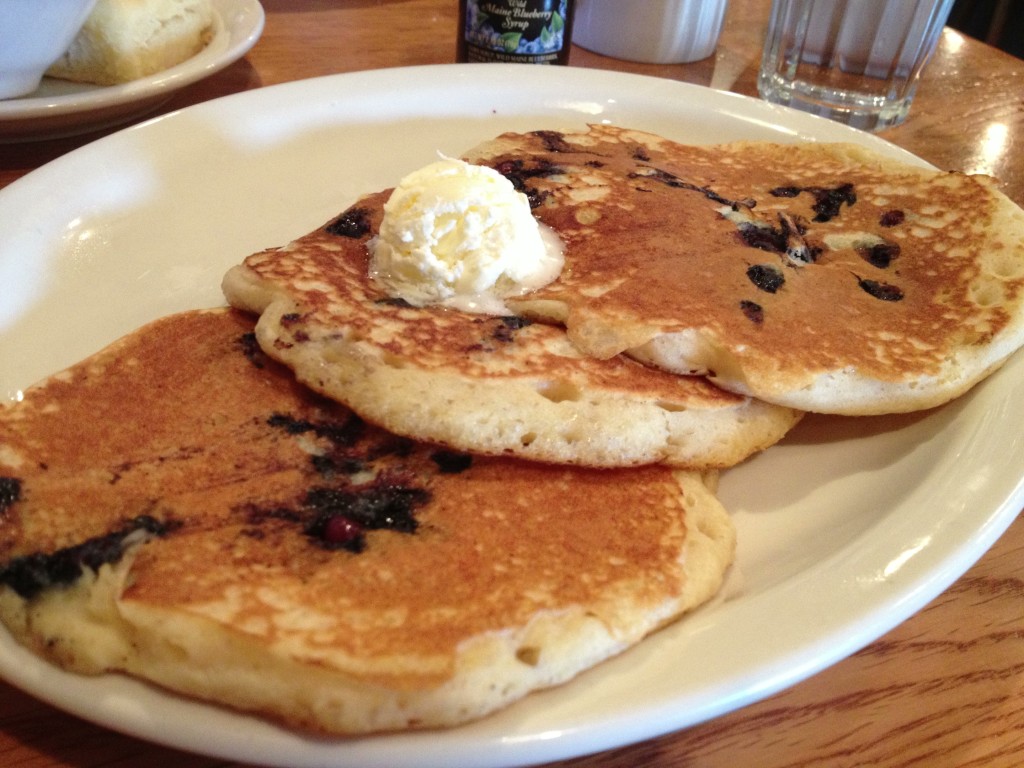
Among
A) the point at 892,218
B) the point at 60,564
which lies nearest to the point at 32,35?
the point at 60,564

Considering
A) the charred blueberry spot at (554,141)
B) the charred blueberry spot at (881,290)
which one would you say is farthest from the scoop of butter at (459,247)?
the charred blueberry spot at (881,290)

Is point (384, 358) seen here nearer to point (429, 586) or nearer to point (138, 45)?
point (429, 586)

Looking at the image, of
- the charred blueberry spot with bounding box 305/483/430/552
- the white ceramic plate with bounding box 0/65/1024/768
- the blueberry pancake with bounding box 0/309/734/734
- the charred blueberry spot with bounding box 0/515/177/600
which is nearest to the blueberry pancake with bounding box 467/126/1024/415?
the white ceramic plate with bounding box 0/65/1024/768

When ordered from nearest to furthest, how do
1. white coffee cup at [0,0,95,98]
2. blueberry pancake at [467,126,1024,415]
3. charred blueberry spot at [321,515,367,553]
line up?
charred blueberry spot at [321,515,367,553]
blueberry pancake at [467,126,1024,415]
white coffee cup at [0,0,95,98]

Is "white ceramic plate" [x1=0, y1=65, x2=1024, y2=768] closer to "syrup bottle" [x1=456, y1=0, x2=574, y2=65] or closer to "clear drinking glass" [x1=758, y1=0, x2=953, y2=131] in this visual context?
"syrup bottle" [x1=456, y1=0, x2=574, y2=65]

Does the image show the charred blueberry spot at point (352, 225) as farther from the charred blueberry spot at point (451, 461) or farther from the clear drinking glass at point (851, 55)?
the clear drinking glass at point (851, 55)

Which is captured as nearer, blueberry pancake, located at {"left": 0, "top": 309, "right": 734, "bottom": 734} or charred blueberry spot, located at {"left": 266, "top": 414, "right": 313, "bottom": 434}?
blueberry pancake, located at {"left": 0, "top": 309, "right": 734, "bottom": 734}

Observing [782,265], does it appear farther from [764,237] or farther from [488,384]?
[488,384]
